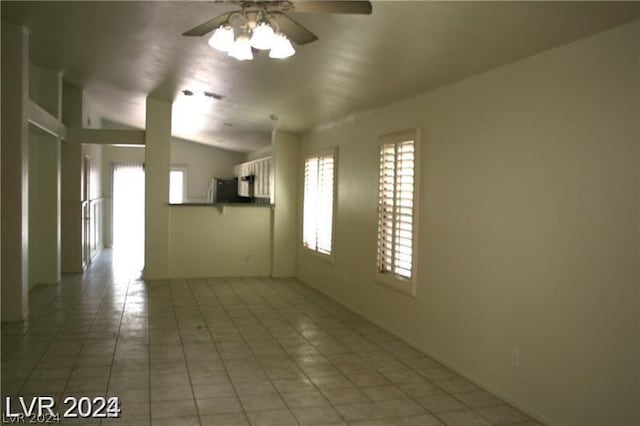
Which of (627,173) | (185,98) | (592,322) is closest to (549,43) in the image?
(627,173)

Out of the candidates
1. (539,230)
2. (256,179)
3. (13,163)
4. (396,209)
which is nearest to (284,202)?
(256,179)

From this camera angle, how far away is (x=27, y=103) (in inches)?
206

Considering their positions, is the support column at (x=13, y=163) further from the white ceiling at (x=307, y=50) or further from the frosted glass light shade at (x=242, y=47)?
the frosted glass light shade at (x=242, y=47)

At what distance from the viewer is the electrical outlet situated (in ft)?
11.0

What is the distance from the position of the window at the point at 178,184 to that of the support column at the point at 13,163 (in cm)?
791

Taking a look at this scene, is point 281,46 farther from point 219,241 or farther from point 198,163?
point 198,163

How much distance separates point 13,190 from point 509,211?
444 cm

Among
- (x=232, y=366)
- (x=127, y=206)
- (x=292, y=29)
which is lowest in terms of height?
(x=232, y=366)

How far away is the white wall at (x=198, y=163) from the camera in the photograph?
13.0m

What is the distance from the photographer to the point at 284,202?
8305mm

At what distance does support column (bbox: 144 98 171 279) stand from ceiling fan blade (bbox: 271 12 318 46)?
5.46 m

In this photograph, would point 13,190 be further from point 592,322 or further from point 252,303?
point 592,322

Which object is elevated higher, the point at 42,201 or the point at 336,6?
the point at 336,6

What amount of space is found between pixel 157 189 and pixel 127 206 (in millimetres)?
5035
